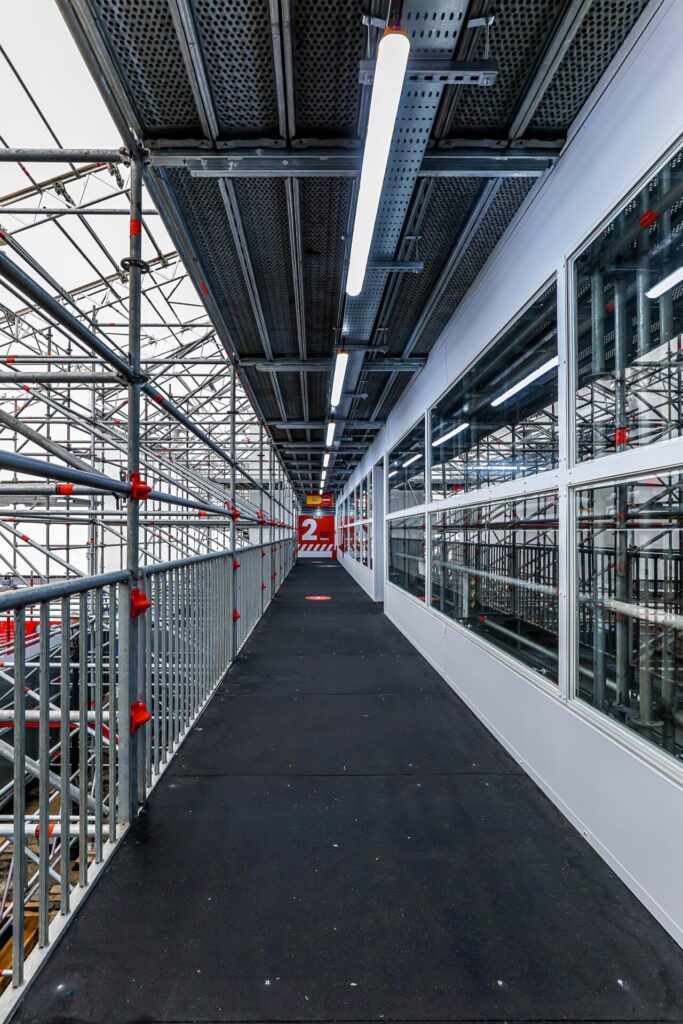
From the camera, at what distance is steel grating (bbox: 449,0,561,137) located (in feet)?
5.66

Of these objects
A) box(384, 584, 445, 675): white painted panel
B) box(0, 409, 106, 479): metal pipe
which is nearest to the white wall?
box(384, 584, 445, 675): white painted panel

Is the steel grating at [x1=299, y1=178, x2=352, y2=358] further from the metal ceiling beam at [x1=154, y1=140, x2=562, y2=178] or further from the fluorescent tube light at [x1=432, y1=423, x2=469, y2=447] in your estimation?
the fluorescent tube light at [x1=432, y1=423, x2=469, y2=447]

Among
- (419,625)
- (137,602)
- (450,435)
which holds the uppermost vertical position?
(450,435)

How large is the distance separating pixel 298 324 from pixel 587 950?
4.27 m

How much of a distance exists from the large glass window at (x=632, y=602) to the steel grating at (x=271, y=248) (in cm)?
238

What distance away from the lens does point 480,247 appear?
3.13m

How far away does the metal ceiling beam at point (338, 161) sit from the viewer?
2293mm

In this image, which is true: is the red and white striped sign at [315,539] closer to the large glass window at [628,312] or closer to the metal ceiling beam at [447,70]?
the large glass window at [628,312]

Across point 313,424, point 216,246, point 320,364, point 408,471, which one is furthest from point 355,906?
point 313,424

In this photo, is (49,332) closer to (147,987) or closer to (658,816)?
(147,987)

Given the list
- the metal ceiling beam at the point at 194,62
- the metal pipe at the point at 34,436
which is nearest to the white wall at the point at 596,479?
the metal ceiling beam at the point at 194,62

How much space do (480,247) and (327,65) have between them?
155 centimetres

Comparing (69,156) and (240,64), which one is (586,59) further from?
(69,156)

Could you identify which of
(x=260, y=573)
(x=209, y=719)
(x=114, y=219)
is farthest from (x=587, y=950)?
(x=114, y=219)
